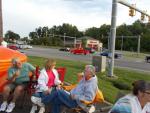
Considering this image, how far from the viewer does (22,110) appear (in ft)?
29.2

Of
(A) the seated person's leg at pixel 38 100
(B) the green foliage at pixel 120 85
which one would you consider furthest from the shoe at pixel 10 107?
(B) the green foliage at pixel 120 85

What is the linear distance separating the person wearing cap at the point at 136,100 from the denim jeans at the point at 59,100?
350cm

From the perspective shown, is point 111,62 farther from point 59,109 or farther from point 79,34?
point 79,34

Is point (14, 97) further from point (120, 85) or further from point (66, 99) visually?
point (120, 85)

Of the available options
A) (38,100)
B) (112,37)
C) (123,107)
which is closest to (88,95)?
(38,100)

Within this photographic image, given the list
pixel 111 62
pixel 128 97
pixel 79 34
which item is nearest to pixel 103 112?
pixel 128 97

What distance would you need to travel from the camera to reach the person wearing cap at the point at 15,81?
8.66 m

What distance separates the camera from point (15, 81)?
8.92 m

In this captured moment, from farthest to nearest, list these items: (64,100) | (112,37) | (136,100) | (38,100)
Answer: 1. (112,37)
2. (38,100)
3. (64,100)
4. (136,100)

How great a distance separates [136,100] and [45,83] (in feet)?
14.7

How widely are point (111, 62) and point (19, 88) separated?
1086 cm

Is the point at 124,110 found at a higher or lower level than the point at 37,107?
higher

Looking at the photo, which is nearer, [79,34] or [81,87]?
[81,87]

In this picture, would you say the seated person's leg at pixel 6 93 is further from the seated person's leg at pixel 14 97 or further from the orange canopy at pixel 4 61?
the orange canopy at pixel 4 61
